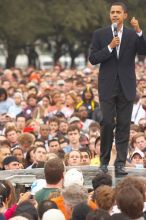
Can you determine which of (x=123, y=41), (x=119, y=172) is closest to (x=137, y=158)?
(x=119, y=172)

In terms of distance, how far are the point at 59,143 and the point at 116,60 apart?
189 inches

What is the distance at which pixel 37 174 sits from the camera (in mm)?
11938

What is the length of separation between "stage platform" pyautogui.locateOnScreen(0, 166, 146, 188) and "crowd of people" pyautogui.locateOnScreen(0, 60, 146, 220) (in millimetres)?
290

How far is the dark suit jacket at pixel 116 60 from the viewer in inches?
442

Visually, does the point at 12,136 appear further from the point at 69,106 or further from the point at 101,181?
the point at 101,181

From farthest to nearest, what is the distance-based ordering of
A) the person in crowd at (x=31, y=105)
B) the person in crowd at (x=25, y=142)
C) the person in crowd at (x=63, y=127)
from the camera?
the person in crowd at (x=31, y=105), the person in crowd at (x=63, y=127), the person in crowd at (x=25, y=142)

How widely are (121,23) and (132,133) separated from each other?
5.40m

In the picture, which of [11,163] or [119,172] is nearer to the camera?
[119,172]

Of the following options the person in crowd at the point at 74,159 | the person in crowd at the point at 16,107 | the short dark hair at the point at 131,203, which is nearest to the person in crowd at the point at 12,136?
the person in crowd at the point at 74,159

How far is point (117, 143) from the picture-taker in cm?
1172

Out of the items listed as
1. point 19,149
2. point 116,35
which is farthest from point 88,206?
point 19,149

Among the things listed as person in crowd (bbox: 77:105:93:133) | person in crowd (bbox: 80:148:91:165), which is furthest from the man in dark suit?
person in crowd (bbox: 77:105:93:133)

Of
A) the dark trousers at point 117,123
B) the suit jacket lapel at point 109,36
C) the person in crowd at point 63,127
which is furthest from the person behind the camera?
the person in crowd at point 63,127

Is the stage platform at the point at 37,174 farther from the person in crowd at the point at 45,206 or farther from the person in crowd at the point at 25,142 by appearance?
the person in crowd at the point at 25,142
